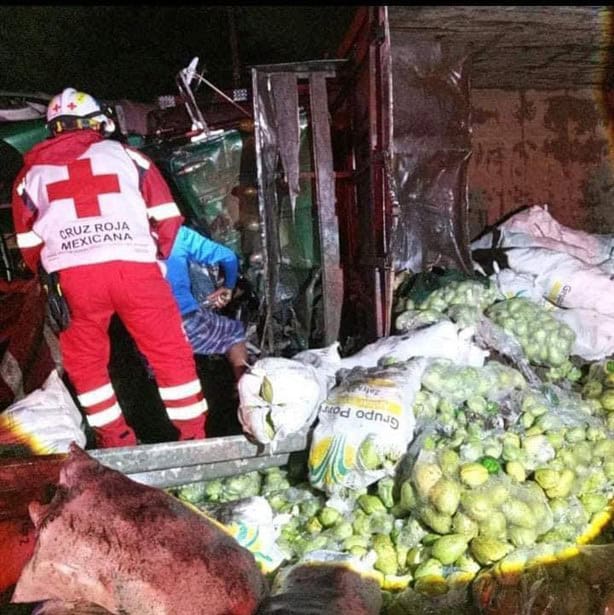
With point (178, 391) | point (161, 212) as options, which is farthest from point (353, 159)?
point (178, 391)

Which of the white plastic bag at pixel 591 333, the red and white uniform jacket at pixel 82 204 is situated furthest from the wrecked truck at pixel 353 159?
the red and white uniform jacket at pixel 82 204

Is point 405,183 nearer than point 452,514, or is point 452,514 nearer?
point 452,514

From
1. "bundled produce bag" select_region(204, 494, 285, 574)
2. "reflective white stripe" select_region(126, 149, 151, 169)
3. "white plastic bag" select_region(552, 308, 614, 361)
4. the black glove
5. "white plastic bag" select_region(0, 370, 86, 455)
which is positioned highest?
"reflective white stripe" select_region(126, 149, 151, 169)

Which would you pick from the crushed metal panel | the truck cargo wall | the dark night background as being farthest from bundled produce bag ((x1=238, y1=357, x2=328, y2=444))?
the dark night background

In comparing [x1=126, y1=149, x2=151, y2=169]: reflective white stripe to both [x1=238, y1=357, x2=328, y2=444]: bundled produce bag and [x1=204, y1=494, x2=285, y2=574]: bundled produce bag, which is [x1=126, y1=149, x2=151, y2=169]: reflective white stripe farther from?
[x1=204, y1=494, x2=285, y2=574]: bundled produce bag

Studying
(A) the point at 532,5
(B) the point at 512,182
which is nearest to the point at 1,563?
(A) the point at 532,5

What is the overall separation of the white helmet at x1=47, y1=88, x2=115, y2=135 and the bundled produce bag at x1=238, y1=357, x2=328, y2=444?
1.83 meters

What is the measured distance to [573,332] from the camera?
3.55 meters

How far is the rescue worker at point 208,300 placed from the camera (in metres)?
3.78

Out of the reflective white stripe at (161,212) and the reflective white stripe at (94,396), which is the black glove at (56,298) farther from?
the reflective white stripe at (161,212)

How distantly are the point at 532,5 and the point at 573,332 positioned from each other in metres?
2.10

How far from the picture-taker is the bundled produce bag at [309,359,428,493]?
2451mm

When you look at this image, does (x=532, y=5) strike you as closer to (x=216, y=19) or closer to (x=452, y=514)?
(x=452, y=514)

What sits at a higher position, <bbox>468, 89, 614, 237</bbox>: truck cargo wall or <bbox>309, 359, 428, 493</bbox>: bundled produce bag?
<bbox>468, 89, 614, 237</bbox>: truck cargo wall
